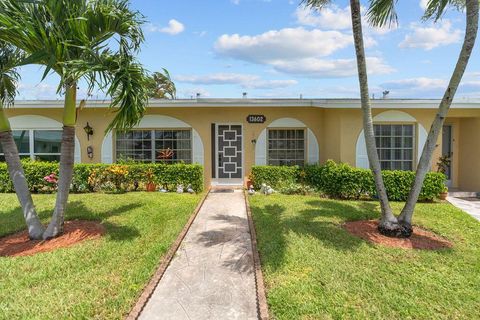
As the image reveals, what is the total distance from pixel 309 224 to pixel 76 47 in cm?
600

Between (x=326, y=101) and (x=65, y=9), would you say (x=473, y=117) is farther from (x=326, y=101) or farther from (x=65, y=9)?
(x=65, y=9)

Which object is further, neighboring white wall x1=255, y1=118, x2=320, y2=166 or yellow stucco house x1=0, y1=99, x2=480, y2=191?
neighboring white wall x1=255, y1=118, x2=320, y2=166

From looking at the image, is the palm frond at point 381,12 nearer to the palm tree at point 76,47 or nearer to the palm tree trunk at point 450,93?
the palm tree trunk at point 450,93

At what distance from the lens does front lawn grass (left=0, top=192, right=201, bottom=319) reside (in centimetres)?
405

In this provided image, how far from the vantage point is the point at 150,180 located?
37.4 ft

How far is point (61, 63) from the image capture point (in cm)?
538

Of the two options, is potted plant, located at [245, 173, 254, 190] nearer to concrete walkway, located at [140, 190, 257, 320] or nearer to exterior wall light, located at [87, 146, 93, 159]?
concrete walkway, located at [140, 190, 257, 320]

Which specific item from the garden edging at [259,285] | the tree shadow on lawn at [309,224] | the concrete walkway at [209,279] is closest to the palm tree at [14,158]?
the concrete walkway at [209,279]

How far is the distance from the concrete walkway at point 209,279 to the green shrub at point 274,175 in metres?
4.28

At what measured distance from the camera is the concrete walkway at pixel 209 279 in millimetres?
4082

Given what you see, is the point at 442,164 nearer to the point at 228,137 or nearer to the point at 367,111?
the point at 367,111

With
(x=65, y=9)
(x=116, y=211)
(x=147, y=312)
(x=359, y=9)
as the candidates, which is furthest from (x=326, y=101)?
(x=147, y=312)

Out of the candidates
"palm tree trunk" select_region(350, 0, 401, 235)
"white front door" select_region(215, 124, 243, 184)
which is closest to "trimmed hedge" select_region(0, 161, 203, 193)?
"white front door" select_region(215, 124, 243, 184)

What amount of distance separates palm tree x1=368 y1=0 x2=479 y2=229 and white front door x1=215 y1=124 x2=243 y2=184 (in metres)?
6.77
